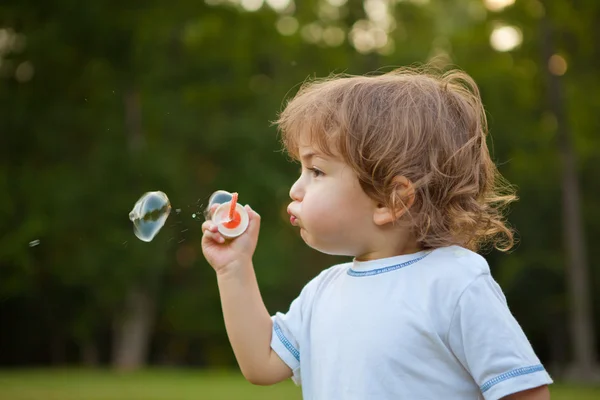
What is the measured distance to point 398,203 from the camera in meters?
2.26

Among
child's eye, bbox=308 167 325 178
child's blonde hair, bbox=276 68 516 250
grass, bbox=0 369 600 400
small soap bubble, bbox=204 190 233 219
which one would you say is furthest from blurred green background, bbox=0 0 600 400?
child's eye, bbox=308 167 325 178

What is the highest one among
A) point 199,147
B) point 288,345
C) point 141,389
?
point 199,147

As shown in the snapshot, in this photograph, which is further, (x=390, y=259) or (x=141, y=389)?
(x=141, y=389)

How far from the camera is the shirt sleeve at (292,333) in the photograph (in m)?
2.43

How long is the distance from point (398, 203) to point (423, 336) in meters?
0.37

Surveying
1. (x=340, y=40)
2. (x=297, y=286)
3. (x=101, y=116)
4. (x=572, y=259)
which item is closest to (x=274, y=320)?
(x=572, y=259)

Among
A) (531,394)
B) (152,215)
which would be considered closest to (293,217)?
(531,394)

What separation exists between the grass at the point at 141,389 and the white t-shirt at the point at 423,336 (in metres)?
8.00

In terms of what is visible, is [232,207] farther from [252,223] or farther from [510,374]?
[510,374]

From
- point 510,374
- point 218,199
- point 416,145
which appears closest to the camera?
point 510,374

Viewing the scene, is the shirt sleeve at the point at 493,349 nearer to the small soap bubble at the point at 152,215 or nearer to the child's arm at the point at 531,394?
the child's arm at the point at 531,394

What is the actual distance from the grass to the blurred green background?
3016 mm

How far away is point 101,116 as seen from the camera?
19984mm

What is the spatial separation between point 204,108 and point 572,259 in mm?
9340
